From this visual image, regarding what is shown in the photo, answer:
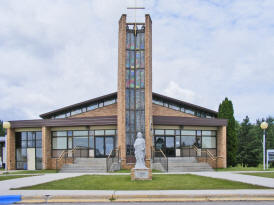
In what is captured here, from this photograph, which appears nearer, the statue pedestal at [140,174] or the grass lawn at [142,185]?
the grass lawn at [142,185]

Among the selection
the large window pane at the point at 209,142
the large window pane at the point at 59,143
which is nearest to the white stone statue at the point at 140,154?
the large window pane at the point at 59,143

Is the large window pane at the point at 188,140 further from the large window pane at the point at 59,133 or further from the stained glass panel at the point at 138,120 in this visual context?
the large window pane at the point at 59,133

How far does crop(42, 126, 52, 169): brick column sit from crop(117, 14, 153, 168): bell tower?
622 centimetres

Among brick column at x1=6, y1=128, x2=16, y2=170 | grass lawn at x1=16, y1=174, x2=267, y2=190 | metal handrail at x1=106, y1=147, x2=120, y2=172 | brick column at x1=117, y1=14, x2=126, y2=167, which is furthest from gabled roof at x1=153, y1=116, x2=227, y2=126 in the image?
brick column at x1=6, y1=128, x2=16, y2=170

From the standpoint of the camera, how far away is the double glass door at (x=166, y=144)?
26078 mm

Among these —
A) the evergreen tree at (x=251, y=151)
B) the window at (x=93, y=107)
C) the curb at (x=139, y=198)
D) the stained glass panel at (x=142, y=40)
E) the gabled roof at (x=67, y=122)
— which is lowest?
the evergreen tree at (x=251, y=151)

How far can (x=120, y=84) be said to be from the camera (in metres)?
24.6

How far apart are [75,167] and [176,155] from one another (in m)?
8.61

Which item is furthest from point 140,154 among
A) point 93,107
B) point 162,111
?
point 93,107

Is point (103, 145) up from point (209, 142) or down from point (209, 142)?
down

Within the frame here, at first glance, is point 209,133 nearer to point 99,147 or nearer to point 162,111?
point 162,111

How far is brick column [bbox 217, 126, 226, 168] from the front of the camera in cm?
2627

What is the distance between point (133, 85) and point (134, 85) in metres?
0.08

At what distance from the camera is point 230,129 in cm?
3108
